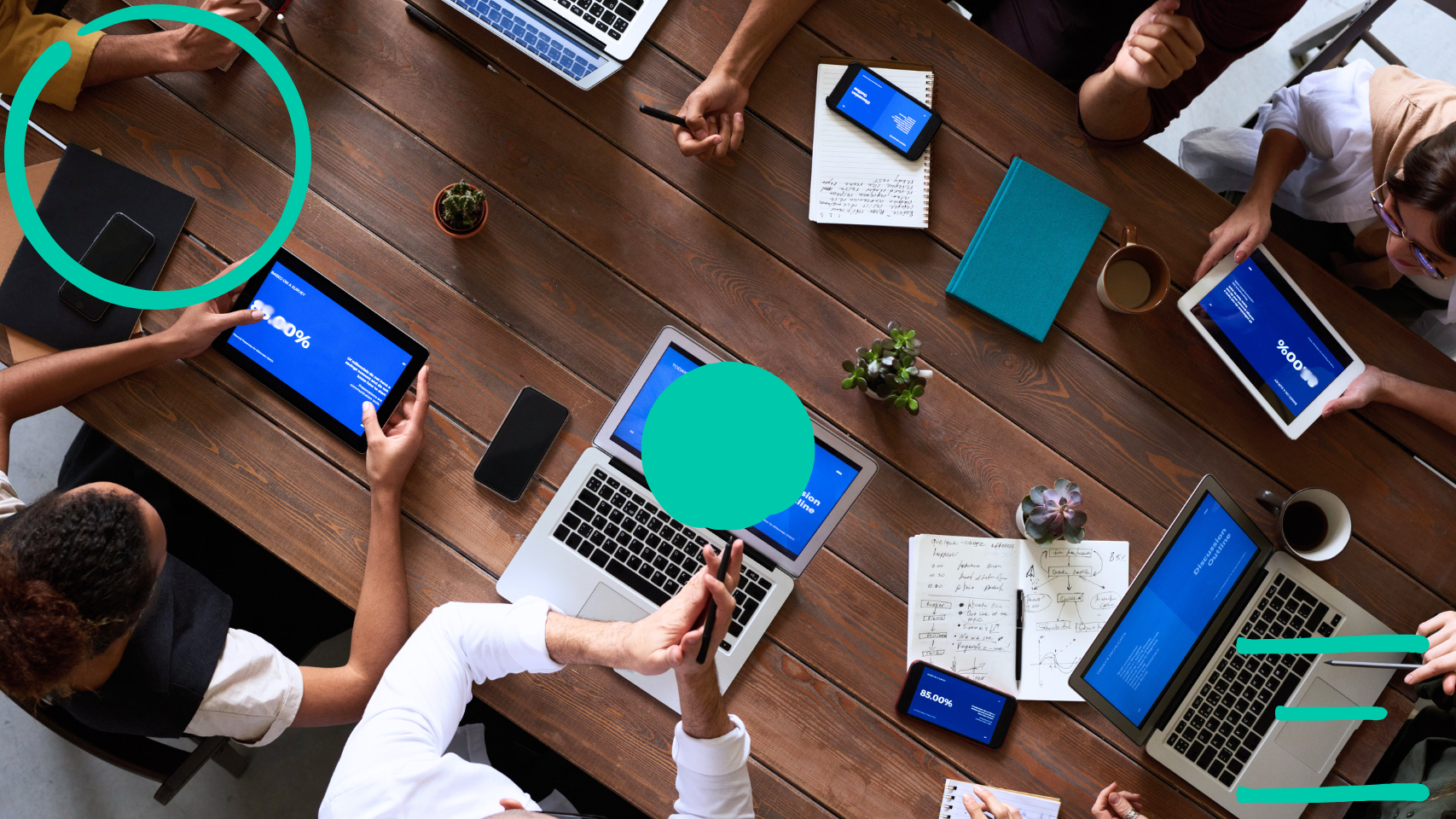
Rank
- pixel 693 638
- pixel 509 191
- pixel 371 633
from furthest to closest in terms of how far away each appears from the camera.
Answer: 1. pixel 509 191
2. pixel 371 633
3. pixel 693 638

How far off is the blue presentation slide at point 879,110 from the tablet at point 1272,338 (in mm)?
583

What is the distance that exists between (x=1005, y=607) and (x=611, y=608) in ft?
2.27

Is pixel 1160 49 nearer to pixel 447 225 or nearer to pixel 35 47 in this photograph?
pixel 447 225

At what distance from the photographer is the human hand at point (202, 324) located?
4.25 feet

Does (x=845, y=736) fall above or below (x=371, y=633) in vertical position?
above

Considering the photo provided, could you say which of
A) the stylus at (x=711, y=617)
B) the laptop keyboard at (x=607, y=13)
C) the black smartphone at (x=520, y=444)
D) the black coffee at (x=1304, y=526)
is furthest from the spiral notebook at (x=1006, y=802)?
the laptop keyboard at (x=607, y=13)

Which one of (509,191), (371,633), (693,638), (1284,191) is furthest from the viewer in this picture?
A: (1284,191)

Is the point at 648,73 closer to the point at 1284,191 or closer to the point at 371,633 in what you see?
the point at 371,633

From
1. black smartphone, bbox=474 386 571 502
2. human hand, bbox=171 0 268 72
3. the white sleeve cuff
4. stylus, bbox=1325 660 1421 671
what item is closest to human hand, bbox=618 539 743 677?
the white sleeve cuff

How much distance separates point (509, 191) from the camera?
1399 mm

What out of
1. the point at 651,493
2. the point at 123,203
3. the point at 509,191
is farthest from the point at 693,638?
the point at 123,203

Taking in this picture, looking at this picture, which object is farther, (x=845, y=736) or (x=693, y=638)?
(x=845, y=736)

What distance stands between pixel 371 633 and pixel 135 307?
2.27 feet

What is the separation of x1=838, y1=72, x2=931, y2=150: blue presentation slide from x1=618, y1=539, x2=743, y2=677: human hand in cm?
81
